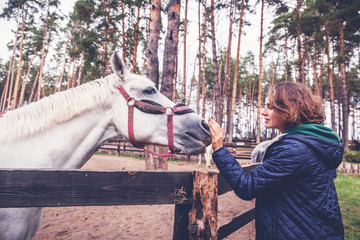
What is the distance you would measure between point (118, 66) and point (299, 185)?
6.54ft

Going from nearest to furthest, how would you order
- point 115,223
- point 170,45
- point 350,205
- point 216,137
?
point 216,137 < point 115,223 < point 170,45 < point 350,205

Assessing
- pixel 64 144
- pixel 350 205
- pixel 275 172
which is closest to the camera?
pixel 275 172

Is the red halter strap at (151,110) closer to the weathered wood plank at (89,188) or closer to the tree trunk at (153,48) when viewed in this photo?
the weathered wood plank at (89,188)

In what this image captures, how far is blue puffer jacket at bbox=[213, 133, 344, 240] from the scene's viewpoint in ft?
4.19

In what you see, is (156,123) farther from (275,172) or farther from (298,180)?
(298,180)

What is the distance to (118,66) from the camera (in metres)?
2.12

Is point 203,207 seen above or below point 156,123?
below

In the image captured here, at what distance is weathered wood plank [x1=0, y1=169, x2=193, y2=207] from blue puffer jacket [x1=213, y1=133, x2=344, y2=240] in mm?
470

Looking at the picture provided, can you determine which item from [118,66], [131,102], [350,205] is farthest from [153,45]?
[350,205]

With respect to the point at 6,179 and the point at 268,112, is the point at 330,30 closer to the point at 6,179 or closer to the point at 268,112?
the point at 268,112

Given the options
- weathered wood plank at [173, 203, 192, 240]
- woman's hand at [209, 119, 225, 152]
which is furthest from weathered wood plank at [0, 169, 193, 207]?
woman's hand at [209, 119, 225, 152]

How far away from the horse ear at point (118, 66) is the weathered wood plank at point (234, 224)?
6.36ft

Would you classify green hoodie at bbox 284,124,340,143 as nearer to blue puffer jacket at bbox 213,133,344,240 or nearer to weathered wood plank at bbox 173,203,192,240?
blue puffer jacket at bbox 213,133,344,240

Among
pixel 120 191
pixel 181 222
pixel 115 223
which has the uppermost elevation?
pixel 120 191
